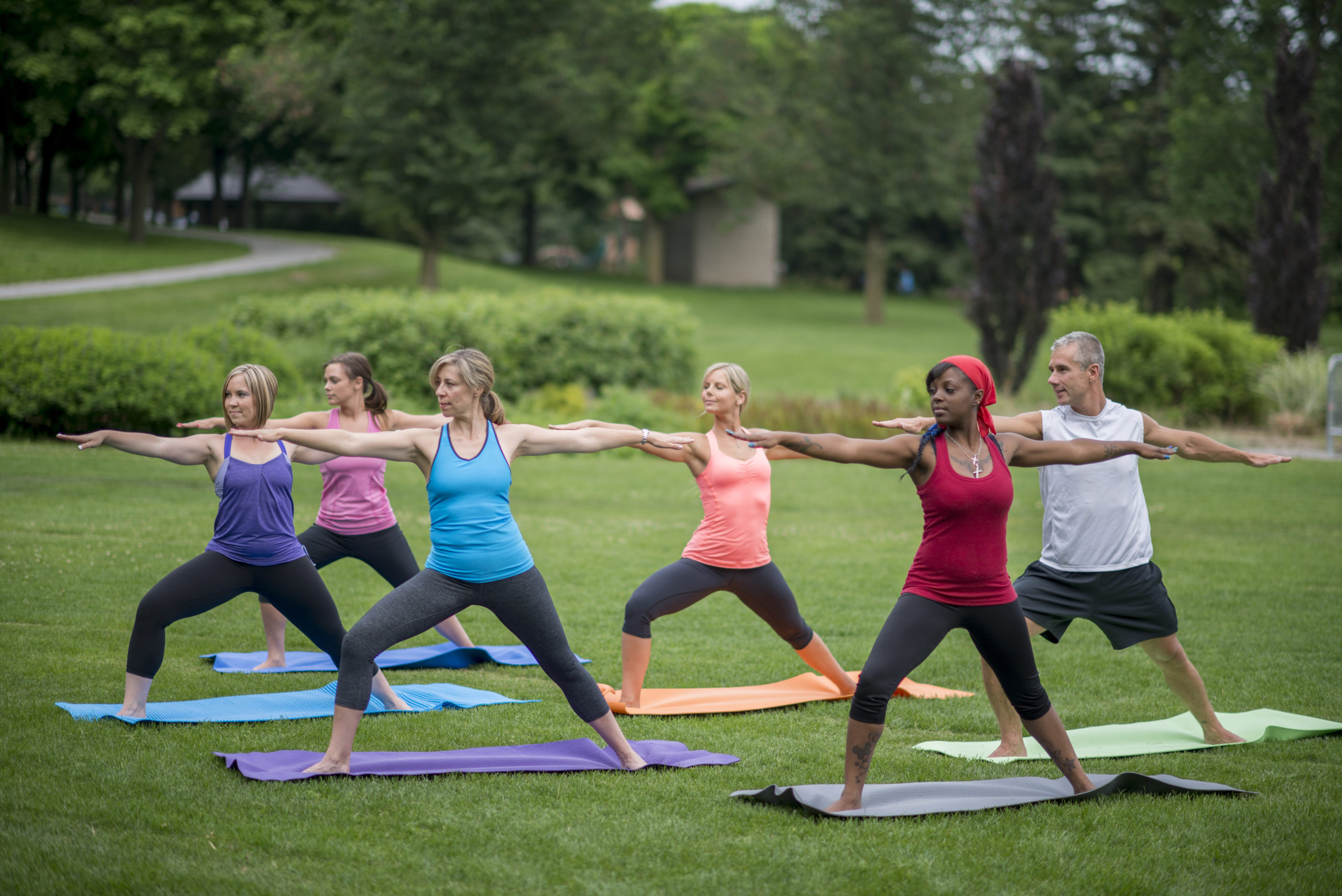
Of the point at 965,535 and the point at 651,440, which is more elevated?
the point at 651,440

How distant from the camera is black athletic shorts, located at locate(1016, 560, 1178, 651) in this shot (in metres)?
6.32

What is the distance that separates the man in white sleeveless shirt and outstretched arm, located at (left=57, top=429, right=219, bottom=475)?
4333 mm

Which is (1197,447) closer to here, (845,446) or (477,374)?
(845,446)

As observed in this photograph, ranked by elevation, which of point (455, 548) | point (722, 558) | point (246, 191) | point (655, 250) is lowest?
point (722, 558)

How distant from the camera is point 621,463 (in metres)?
20.1

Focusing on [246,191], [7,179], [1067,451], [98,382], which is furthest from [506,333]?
[246,191]

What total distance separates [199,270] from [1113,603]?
3757cm

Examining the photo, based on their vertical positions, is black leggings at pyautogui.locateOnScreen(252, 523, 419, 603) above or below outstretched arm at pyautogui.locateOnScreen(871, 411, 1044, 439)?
below

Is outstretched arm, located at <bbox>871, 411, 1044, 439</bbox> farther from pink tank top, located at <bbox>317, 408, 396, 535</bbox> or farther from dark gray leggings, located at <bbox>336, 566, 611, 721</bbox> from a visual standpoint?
pink tank top, located at <bbox>317, 408, 396, 535</bbox>

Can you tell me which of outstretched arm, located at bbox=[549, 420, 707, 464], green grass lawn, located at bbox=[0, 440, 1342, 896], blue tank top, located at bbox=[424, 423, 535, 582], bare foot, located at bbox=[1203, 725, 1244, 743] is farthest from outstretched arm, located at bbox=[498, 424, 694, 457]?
bare foot, located at bbox=[1203, 725, 1244, 743]

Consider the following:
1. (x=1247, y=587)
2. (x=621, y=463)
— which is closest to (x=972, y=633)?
(x=1247, y=587)

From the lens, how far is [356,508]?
312 inches

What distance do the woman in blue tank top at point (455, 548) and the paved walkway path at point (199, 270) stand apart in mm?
29570

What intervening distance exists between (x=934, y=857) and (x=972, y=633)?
3.24ft
